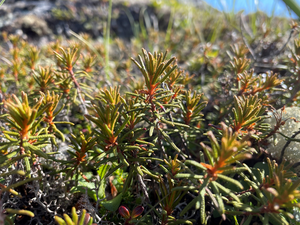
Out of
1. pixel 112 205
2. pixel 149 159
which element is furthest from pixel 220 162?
pixel 112 205

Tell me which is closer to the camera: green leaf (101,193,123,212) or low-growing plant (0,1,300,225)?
low-growing plant (0,1,300,225)

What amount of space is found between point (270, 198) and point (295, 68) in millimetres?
1502

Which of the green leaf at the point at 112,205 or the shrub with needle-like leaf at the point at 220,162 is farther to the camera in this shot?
the green leaf at the point at 112,205

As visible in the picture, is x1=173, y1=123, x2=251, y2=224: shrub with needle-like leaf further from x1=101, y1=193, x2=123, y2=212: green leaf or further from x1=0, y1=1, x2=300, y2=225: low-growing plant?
x1=101, y1=193, x2=123, y2=212: green leaf

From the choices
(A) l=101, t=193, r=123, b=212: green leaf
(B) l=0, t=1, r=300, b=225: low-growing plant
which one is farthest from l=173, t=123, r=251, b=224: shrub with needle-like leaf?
(A) l=101, t=193, r=123, b=212: green leaf

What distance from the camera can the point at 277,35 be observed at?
151 inches

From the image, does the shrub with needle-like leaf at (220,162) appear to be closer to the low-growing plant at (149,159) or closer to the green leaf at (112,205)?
the low-growing plant at (149,159)

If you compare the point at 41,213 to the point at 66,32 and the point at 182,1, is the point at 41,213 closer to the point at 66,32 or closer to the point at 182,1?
the point at 66,32

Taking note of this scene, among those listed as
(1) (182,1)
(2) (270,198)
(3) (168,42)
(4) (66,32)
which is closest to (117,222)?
(2) (270,198)

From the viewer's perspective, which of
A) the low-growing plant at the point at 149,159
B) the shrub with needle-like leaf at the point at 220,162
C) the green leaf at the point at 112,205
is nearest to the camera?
the shrub with needle-like leaf at the point at 220,162

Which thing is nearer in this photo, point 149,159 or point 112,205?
point 149,159

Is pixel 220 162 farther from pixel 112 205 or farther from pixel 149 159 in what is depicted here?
pixel 112 205

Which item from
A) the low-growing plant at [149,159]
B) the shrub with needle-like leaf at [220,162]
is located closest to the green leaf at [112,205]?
the low-growing plant at [149,159]

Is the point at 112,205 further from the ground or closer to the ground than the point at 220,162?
closer to the ground
